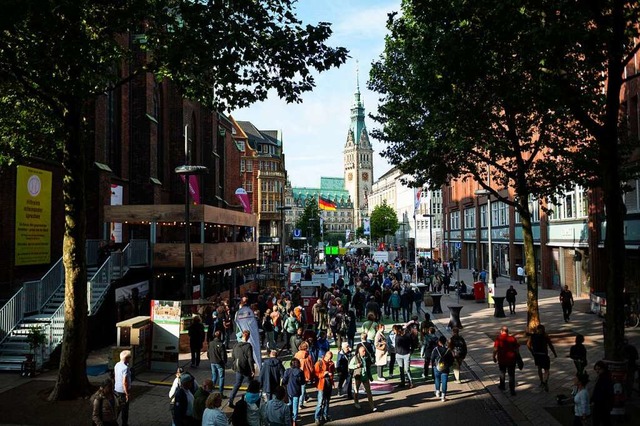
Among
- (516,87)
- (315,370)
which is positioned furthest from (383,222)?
(315,370)

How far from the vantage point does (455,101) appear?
58.1 feet

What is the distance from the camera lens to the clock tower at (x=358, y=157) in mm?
194125

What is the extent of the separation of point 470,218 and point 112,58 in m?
52.8

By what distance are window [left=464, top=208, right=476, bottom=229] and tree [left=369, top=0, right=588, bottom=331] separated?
126ft

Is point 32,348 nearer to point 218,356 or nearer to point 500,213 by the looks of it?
point 218,356

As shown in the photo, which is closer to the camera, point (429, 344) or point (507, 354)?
point (507, 354)

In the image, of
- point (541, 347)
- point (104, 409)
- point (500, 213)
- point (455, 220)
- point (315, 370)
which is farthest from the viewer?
→ point (455, 220)

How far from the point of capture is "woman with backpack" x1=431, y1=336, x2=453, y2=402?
1204 centimetres

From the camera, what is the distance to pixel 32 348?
14781 mm

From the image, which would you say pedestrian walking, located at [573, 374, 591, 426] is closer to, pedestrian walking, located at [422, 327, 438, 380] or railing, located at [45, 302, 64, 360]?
pedestrian walking, located at [422, 327, 438, 380]

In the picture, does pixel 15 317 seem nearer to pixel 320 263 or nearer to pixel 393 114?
pixel 393 114

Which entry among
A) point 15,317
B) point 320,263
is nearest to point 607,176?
point 15,317

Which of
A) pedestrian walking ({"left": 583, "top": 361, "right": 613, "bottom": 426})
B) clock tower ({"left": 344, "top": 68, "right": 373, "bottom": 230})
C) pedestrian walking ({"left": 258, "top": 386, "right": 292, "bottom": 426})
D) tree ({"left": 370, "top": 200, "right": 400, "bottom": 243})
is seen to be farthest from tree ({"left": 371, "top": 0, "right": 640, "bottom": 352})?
clock tower ({"left": 344, "top": 68, "right": 373, "bottom": 230})

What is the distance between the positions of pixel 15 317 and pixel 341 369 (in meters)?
10.6
